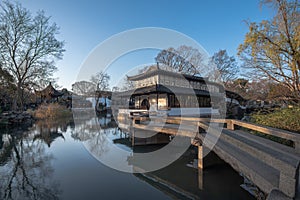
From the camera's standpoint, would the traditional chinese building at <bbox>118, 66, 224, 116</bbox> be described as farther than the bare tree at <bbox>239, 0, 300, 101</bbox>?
Yes

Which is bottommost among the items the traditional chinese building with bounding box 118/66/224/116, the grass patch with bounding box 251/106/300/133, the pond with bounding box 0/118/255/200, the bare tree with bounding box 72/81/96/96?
the pond with bounding box 0/118/255/200

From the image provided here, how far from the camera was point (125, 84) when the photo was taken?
100 feet

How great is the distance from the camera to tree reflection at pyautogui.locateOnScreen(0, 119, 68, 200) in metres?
4.19

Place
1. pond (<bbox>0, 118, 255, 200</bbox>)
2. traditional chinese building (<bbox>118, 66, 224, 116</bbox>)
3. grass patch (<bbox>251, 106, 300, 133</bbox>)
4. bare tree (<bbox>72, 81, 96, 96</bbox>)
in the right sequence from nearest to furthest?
1. pond (<bbox>0, 118, 255, 200</bbox>)
2. grass patch (<bbox>251, 106, 300, 133</bbox>)
3. traditional chinese building (<bbox>118, 66, 224, 116</bbox>)
4. bare tree (<bbox>72, 81, 96, 96</bbox>)

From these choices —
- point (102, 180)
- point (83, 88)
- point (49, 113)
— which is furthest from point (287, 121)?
point (83, 88)

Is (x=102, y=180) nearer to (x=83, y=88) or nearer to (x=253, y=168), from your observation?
(x=253, y=168)

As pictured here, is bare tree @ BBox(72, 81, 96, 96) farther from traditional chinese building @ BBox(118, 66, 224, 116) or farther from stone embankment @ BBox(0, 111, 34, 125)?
stone embankment @ BBox(0, 111, 34, 125)

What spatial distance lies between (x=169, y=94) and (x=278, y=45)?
37.5 feet

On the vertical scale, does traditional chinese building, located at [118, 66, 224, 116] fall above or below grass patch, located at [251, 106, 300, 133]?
above

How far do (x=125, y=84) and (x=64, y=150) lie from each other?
23.3m

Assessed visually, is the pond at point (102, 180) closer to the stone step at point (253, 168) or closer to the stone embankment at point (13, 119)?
the stone step at point (253, 168)

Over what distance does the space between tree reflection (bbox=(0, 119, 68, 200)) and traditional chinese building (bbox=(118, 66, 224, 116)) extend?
34.0ft

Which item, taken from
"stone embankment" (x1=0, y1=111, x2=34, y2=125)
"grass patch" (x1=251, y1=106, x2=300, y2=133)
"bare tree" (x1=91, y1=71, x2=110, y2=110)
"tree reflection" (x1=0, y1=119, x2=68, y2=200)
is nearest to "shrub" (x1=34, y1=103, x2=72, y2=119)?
"stone embankment" (x1=0, y1=111, x2=34, y2=125)

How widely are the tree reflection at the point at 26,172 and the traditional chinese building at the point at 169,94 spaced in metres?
10.4
